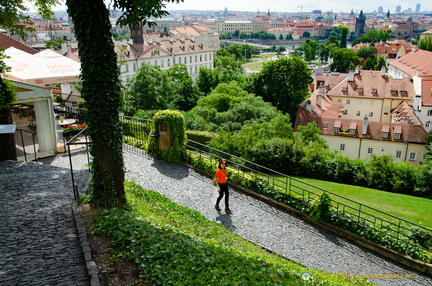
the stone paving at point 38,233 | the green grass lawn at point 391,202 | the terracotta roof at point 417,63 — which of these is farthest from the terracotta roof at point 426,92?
the stone paving at point 38,233

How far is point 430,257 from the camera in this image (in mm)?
10656

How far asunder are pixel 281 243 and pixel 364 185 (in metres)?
15.3

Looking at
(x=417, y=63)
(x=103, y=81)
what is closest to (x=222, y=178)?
(x=103, y=81)

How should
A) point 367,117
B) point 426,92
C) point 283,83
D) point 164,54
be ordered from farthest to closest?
1. point 164,54
2. point 283,83
3. point 426,92
4. point 367,117

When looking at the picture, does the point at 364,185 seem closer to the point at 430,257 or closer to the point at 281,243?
the point at 430,257

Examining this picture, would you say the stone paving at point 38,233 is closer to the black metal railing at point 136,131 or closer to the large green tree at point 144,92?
the black metal railing at point 136,131

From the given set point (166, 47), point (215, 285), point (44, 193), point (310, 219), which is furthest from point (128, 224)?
point (166, 47)

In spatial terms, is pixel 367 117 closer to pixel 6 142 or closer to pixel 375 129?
pixel 375 129

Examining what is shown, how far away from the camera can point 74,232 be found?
293 inches

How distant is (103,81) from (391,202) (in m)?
15.7

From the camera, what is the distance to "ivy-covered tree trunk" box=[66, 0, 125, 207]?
785 centimetres

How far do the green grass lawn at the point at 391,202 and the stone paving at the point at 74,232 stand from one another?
18.8ft

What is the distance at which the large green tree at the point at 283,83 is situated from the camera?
49.8 m

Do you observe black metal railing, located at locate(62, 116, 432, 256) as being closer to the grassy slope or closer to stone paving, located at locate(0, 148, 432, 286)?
stone paving, located at locate(0, 148, 432, 286)
